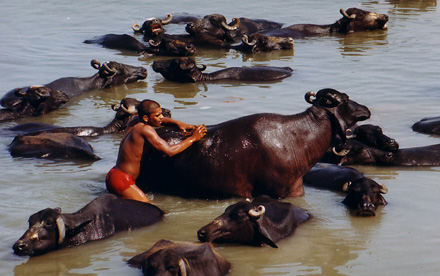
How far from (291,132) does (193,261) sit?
124 inches

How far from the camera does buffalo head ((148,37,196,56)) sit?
1761cm

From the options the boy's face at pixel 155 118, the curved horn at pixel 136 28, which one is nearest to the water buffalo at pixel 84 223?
the boy's face at pixel 155 118

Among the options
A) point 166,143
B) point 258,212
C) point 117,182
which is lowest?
point 117,182

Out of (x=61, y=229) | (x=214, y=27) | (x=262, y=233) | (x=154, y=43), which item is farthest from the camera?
(x=214, y=27)

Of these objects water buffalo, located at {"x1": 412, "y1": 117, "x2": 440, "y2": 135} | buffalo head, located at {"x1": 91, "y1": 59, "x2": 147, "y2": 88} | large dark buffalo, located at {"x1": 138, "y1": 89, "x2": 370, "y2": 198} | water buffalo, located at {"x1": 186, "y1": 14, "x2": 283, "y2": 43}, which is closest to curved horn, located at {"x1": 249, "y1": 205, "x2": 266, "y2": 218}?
large dark buffalo, located at {"x1": 138, "y1": 89, "x2": 370, "y2": 198}

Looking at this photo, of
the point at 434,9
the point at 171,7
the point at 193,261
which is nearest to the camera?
the point at 193,261

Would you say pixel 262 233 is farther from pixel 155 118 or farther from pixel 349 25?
pixel 349 25

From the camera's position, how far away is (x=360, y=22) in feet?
65.6

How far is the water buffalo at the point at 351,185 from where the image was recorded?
8462 mm

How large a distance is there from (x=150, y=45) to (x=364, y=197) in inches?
422

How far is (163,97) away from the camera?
14344 millimetres

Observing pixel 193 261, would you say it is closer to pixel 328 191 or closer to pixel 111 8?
pixel 328 191

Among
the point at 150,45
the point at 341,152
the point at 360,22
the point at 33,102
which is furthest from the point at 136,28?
the point at 341,152

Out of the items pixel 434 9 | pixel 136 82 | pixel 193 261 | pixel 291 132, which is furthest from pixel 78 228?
pixel 434 9
